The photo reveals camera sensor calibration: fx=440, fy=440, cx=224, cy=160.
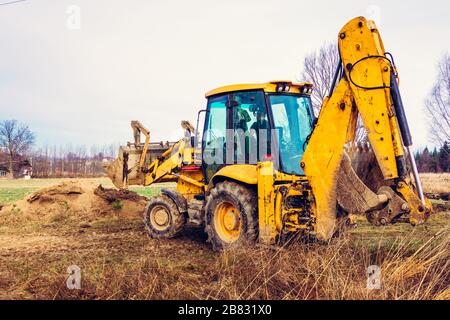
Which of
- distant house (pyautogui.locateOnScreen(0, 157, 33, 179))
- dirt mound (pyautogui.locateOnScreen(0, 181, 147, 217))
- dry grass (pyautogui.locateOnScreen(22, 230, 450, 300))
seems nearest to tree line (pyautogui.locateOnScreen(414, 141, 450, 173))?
dirt mound (pyautogui.locateOnScreen(0, 181, 147, 217))

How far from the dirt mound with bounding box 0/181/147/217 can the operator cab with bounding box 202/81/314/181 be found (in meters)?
5.59

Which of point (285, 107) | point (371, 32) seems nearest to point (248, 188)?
point (285, 107)

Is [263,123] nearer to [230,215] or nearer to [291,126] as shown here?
[291,126]

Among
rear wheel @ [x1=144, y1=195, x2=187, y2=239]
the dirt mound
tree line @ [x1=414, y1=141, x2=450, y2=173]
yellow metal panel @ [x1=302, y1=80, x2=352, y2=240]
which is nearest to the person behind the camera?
yellow metal panel @ [x1=302, y1=80, x2=352, y2=240]

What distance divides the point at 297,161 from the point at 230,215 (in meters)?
1.43

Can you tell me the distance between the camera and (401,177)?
5395 mm

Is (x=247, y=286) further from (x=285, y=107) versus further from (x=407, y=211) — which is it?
(x=285, y=107)

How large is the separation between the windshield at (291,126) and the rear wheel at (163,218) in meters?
2.83

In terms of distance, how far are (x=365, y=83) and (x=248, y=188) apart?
8.02 ft

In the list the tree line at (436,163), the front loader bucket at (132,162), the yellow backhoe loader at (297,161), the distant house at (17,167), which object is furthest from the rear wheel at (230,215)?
the distant house at (17,167)

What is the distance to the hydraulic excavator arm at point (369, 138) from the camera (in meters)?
5.41

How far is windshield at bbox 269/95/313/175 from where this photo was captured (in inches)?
274

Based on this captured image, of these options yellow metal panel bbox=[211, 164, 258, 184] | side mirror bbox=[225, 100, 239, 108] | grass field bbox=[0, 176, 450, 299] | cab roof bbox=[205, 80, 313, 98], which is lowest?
grass field bbox=[0, 176, 450, 299]

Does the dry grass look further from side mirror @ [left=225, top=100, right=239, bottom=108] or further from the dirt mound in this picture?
the dirt mound
